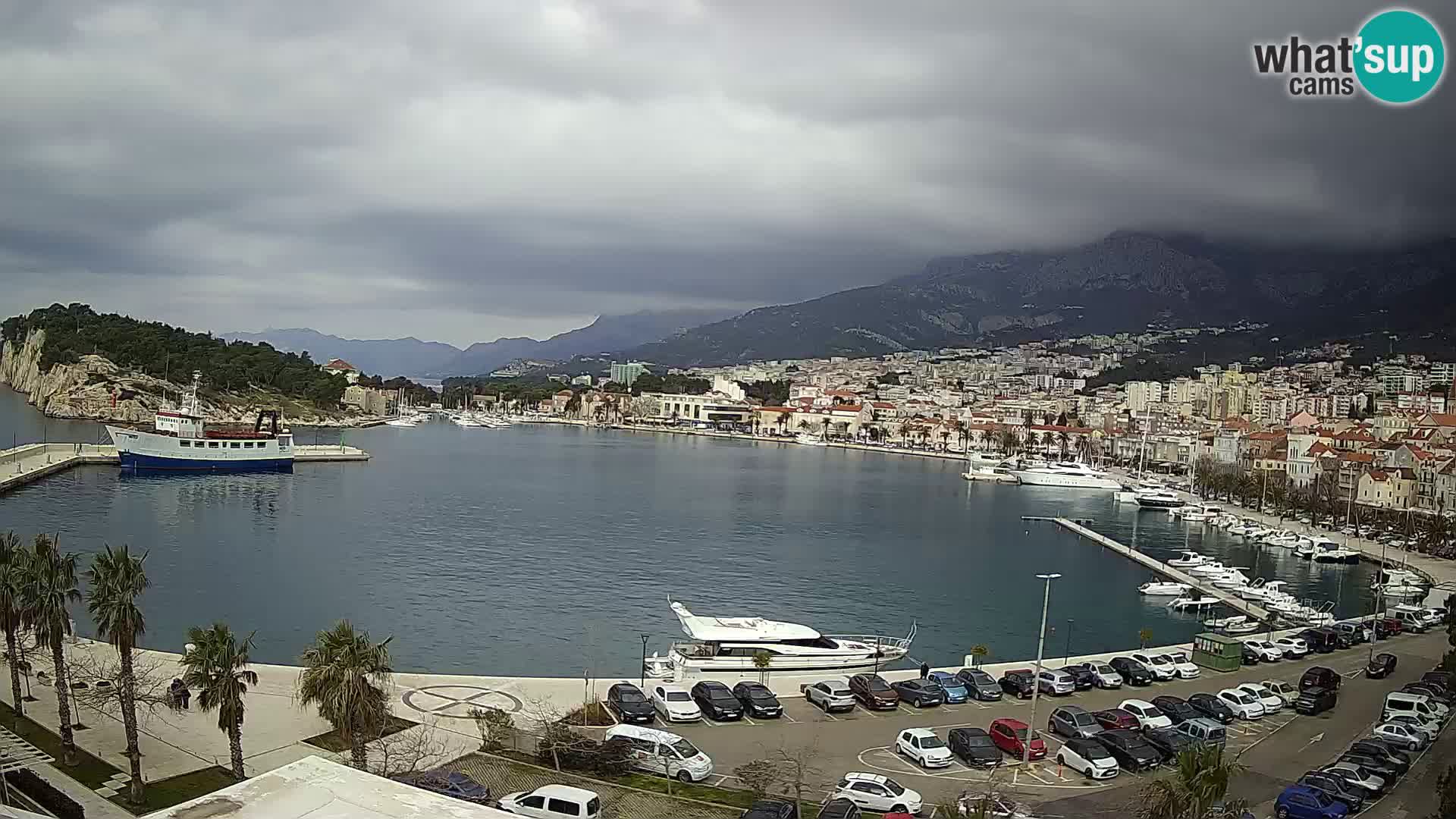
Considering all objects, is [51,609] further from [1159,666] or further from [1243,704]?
[1159,666]

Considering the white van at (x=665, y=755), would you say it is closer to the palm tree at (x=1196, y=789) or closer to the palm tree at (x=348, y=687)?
the palm tree at (x=348, y=687)

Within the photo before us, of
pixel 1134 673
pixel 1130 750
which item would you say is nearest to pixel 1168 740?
pixel 1130 750

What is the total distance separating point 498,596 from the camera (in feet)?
91.2

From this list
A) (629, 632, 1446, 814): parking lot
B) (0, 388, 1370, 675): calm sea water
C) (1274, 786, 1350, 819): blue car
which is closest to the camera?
(1274, 786, 1350, 819): blue car

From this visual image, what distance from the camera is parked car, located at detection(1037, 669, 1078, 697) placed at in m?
17.3

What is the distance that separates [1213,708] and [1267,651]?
6291mm

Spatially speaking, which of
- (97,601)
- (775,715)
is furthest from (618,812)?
(97,601)

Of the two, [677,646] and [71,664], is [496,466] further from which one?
[71,664]

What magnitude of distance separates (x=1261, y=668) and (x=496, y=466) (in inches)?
2134

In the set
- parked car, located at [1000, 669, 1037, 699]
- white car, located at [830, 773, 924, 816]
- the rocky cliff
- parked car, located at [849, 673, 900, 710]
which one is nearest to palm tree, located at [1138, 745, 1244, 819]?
white car, located at [830, 773, 924, 816]

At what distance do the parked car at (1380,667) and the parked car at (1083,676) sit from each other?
580 cm

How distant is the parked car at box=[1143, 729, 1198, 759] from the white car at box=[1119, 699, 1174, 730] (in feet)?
1.45

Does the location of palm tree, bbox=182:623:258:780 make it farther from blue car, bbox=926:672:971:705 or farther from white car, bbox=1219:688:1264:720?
white car, bbox=1219:688:1264:720

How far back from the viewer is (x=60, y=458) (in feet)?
172
